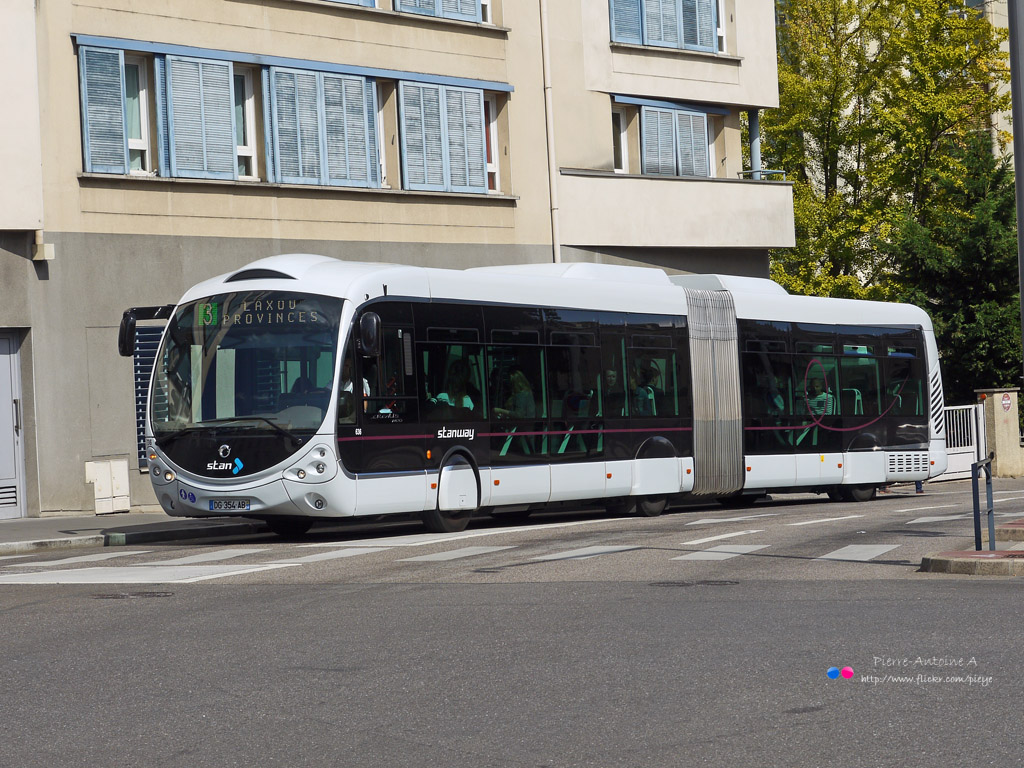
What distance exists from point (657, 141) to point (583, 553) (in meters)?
18.8

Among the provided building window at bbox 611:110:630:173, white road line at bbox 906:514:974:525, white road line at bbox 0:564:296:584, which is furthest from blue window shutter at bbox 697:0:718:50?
white road line at bbox 0:564:296:584

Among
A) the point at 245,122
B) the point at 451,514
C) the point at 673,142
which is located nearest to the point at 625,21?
the point at 673,142

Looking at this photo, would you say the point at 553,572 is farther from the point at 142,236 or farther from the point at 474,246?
the point at 474,246

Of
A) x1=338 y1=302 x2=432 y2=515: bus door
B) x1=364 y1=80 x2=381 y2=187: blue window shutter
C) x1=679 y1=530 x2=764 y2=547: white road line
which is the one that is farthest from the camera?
x1=364 y1=80 x2=381 y2=187: blue window shutter

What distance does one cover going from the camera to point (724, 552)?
1455cm

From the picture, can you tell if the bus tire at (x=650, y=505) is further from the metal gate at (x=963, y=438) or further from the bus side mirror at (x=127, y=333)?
the metal gate at (x=963, y=438)

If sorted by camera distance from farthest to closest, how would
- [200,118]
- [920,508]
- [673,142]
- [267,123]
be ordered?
[673,142]
[267,123]
[200,118]
[920,508]

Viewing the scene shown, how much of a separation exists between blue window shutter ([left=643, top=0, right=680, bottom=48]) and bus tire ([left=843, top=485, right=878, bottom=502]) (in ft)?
36.5

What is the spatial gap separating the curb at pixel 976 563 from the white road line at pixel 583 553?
125 inches

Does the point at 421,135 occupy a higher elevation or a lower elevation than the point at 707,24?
lower

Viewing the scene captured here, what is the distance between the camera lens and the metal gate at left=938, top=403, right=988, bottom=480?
37.3 metres

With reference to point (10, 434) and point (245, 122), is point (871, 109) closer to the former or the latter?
point (245, 122)

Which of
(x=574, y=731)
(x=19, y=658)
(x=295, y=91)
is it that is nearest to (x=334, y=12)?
(x=295, y=91)

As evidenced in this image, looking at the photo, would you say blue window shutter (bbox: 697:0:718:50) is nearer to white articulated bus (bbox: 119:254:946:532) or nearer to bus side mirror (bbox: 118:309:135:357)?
white articulated bus (bbox: 119:254:946:532)
